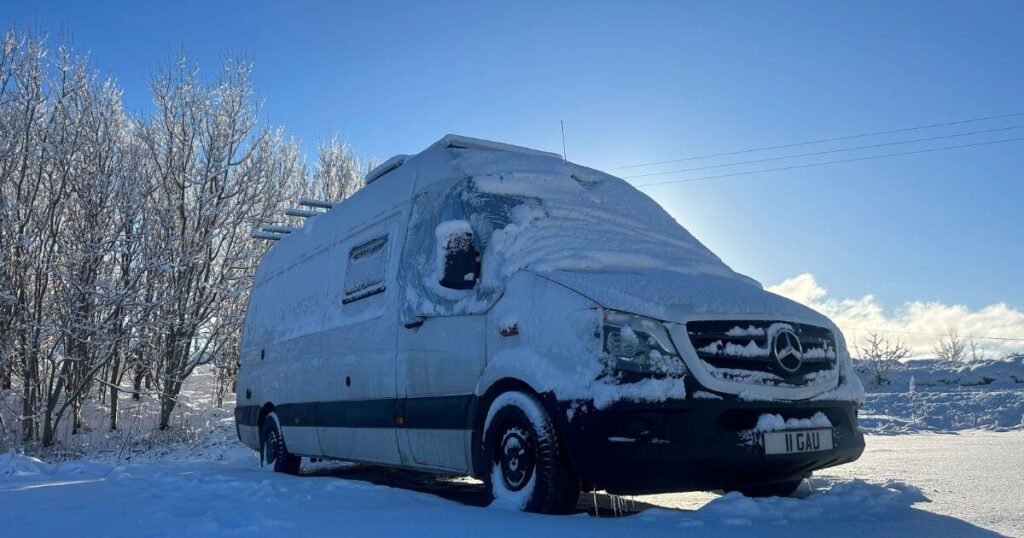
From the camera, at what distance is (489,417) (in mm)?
4332

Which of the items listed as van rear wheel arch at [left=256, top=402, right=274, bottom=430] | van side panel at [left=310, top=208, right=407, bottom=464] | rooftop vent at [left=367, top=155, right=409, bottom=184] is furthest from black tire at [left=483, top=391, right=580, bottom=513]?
van rear wheel arch at [left=256, top=402, right=274, bottom=430]

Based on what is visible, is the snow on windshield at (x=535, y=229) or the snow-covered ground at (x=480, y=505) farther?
the snow on windshield at (x=535, y=229)

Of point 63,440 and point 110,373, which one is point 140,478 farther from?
point 110,373

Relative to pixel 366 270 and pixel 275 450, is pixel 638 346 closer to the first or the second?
pixel 366 270

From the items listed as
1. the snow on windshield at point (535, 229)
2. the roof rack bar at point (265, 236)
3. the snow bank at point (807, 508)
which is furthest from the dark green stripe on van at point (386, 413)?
the roof rack bar at point (265, 236)

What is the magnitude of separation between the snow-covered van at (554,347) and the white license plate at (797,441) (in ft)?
0.03

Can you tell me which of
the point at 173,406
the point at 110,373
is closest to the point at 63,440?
the point at 173,406

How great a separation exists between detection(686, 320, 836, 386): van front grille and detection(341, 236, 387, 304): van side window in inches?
108

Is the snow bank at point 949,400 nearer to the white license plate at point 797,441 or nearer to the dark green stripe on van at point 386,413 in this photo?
the white license plate at point 797,441

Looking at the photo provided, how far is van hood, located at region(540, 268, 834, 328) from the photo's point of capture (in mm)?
3881

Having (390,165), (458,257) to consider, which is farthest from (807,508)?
(390,165)

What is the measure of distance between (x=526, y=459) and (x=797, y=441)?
1.45 metres

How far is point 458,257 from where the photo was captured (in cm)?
464

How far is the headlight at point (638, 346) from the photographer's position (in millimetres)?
3770
